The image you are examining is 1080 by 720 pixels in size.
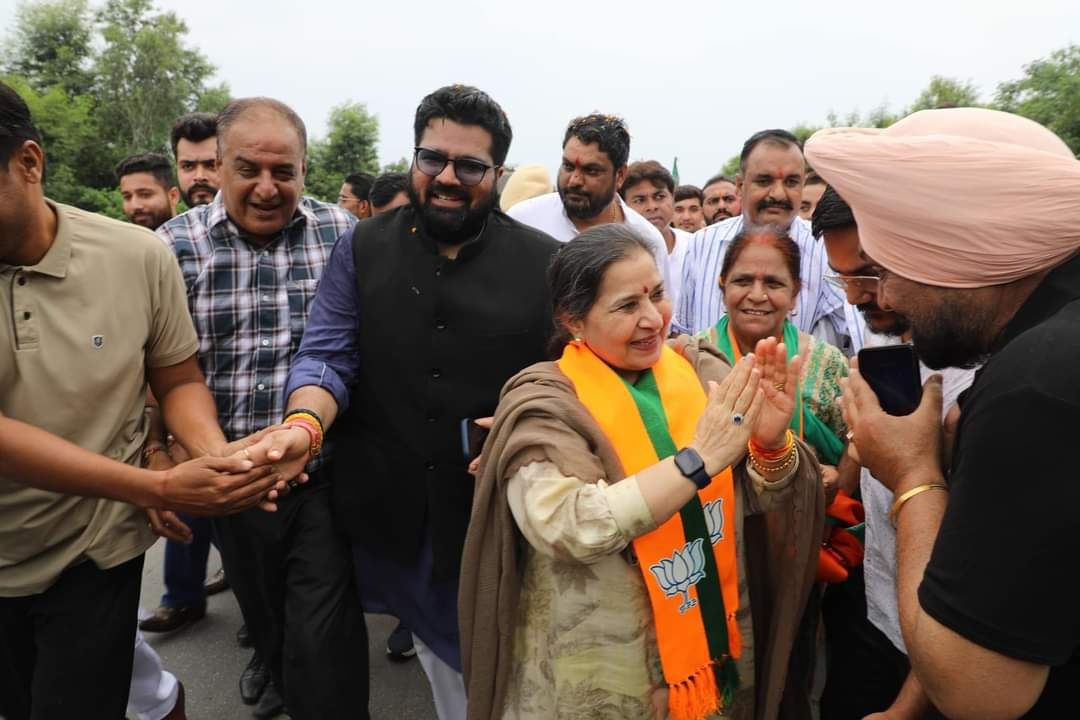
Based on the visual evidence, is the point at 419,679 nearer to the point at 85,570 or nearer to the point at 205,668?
the point at 205,668

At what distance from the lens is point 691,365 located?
2.01 metres

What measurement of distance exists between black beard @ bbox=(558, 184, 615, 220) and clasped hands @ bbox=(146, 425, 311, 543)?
2.32 meters

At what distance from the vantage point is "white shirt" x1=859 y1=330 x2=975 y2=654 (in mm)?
1777

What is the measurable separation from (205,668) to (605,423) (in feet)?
9.16

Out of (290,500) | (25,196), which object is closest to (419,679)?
(290,500)

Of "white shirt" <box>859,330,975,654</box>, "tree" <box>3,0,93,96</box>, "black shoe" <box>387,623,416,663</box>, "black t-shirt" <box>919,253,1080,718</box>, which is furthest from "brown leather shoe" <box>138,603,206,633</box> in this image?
"tree" <box>3,0,93,96</box>

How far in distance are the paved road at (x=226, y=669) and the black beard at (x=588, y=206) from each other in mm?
2598

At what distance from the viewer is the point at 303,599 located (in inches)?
93.2

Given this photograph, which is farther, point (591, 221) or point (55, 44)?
point (55, 44)

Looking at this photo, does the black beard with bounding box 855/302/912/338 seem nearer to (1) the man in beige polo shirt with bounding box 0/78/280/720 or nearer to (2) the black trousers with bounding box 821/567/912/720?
(2) the black trousers with bounding box 821/567/912/720

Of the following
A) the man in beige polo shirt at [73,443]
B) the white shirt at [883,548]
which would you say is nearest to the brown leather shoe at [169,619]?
the man in beige polo shirt at [73,443]

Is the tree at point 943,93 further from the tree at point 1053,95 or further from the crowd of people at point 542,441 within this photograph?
the crowd of people at point 542,441

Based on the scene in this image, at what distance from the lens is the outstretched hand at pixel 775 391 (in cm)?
167

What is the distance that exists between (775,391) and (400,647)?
2590mm
